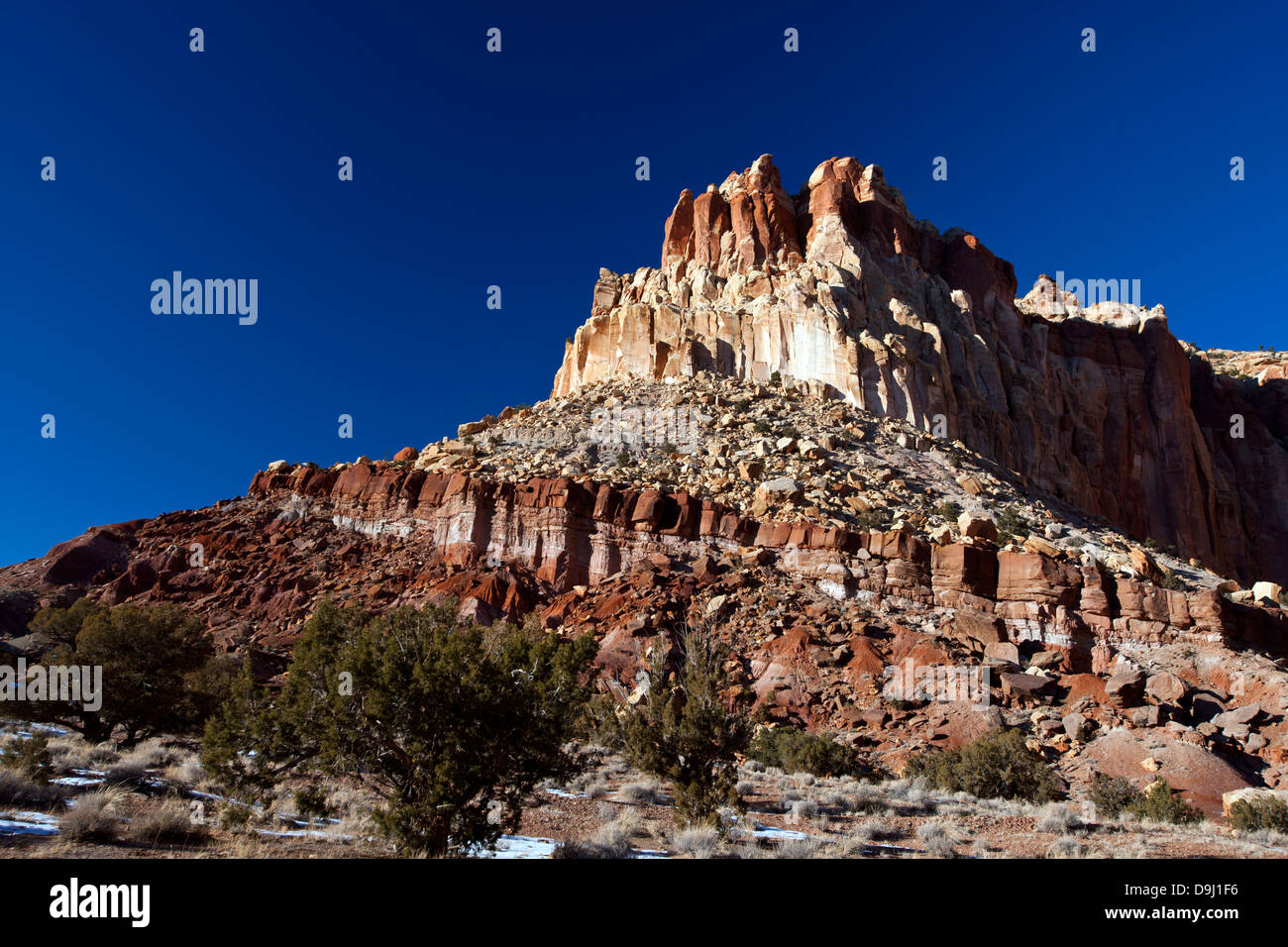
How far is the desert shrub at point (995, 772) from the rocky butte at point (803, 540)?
1494mm

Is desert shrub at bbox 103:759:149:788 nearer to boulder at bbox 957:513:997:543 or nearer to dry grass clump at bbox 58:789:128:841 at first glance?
dry grass clump at bbox 58:789:128:841

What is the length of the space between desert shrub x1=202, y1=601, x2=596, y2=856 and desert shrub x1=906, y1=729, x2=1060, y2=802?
12.7 metres

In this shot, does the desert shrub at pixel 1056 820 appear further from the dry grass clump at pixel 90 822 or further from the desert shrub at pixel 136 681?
the desert shrub at pixel 136 681

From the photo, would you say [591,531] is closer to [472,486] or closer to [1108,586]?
[472,486]

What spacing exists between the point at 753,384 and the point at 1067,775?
113 feet

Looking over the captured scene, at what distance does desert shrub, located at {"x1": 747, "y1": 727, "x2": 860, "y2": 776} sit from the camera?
801 inches

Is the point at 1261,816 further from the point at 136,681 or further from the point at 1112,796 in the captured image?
the point at 136,681

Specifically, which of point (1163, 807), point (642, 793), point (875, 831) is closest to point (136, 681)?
point (642, 793)

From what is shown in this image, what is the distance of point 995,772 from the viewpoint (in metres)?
18.7

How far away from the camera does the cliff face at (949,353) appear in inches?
2080

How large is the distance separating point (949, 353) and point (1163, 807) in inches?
1934

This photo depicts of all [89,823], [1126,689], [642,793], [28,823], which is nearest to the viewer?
[89,823]

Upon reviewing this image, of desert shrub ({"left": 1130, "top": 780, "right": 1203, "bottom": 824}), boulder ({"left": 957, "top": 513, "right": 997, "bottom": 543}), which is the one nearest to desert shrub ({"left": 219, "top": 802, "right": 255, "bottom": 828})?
desert shrub ({"left": 1130, "top": 780, "right": 1203, "bottom": 824})
